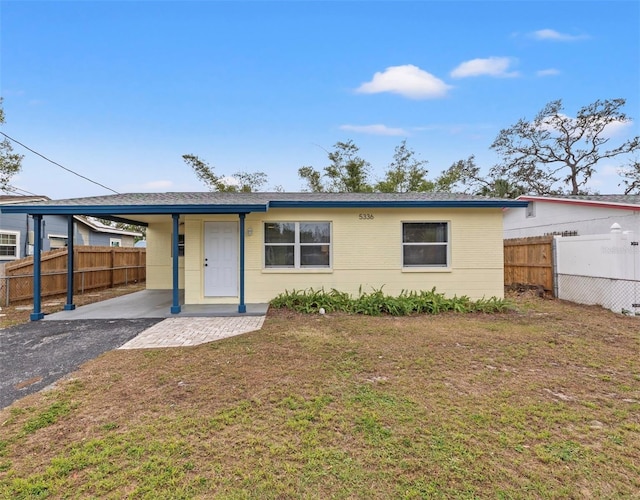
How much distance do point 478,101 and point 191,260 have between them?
47.3ft

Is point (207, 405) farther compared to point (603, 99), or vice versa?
point (603, 99)

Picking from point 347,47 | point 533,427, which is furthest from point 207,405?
point 347,47

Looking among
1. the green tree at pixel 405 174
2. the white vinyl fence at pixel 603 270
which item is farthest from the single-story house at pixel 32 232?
the green tree at pixel 405 174

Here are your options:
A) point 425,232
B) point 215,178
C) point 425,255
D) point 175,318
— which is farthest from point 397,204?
point 215,178

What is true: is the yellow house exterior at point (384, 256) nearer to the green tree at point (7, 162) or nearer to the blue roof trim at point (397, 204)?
the blue roof trim at point (397, 204)

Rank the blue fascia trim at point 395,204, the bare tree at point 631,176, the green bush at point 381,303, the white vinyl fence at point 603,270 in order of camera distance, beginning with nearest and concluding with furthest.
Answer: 1. the white vinyl fence at point 603,270
2. the green bush at point 381,303
3. the blue fascia trim at point 395,204
4. the bare tree at point 631,176

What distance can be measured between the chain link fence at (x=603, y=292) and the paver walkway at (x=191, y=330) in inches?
327

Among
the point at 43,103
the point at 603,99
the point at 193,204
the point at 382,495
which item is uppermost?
the point at 603,99

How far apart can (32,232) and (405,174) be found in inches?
933

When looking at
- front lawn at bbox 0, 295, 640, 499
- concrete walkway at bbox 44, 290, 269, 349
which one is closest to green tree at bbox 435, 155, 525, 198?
concrete walkway at bbox 44, 290, 269, 349

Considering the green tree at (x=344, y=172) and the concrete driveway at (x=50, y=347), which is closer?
the concrete driveway at (x=50, y=347)

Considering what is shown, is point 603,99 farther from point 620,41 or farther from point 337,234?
point 337,234

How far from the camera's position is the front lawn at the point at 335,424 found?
7.11 ft

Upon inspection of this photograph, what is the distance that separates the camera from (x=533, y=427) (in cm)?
283
